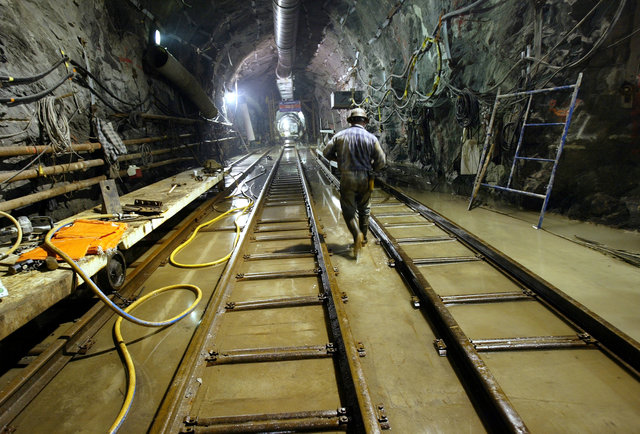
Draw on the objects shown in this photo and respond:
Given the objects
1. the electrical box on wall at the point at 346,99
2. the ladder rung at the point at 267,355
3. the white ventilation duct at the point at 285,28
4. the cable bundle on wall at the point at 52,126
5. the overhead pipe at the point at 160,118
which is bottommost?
the ladder rung at the point at 267,355

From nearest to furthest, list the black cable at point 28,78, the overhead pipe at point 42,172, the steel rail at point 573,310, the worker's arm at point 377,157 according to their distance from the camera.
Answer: the steel rail at point 573,310, the overhead pipe at point 42,172, the black cable at point 28,78, the worker's arm at point 377,157

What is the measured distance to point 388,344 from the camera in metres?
2.36

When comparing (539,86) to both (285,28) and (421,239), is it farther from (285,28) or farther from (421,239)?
(285,28)

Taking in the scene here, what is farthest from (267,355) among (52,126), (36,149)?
(52,126)

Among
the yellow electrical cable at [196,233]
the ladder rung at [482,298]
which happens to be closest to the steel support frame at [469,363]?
the ladder rung at [482,298]

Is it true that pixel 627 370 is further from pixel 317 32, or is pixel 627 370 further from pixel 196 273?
pixel 317 32

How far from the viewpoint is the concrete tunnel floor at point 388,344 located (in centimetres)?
181

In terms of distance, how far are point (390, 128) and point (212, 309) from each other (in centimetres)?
1180

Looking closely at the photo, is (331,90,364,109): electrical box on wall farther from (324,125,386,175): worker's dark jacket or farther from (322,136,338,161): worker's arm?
(324,125,386,175): worker's dark jacket

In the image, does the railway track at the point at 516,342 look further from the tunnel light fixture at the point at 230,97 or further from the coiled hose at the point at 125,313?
the tunnel light fixture at the point at 230,97

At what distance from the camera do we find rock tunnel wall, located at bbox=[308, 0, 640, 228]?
4.47m

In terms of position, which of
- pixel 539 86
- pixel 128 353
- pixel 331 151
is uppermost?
pixel 539 86

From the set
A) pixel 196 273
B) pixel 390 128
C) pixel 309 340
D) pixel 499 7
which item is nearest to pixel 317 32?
pixel 390 128

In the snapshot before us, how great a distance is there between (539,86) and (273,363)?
6.35 meters
